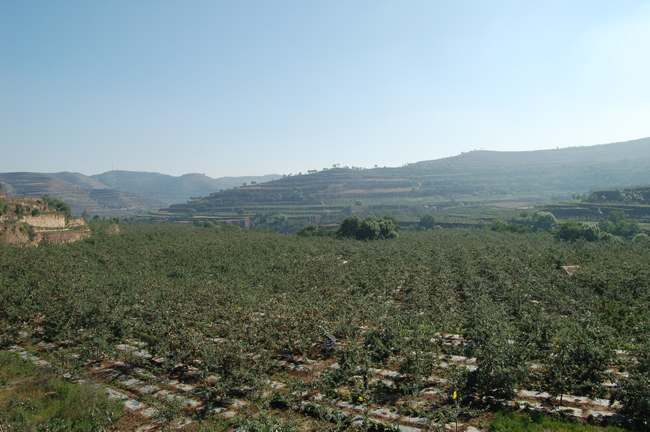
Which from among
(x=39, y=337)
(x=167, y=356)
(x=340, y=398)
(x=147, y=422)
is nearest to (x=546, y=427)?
(x=340, y=398)

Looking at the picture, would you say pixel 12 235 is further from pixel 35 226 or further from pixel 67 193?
pixel 67 193

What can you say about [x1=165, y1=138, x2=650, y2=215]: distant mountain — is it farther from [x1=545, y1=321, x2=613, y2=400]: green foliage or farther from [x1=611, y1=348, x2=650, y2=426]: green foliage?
[x1=611, y1=348, x2=650, y2=426]: green foliage

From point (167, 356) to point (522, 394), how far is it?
9651 mm

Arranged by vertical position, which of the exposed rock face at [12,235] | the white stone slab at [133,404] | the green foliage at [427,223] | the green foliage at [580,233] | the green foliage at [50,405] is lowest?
the green foliage at [427,223]

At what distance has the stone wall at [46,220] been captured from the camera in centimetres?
3027

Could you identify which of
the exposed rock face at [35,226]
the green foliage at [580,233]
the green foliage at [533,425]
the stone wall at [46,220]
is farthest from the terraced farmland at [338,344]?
the green foliage at [580,233]

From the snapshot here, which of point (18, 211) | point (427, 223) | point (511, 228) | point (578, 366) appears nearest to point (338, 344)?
point (578, 366)

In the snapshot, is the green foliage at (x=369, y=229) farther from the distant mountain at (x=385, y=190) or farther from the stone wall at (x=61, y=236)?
the distant mountain at (x=385, y=190)

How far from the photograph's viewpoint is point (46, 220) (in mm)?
31609

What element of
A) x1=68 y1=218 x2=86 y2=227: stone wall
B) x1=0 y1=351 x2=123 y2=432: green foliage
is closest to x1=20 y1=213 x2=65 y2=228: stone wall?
x1=68 y1=218 x2=86 y2=227: stone wall

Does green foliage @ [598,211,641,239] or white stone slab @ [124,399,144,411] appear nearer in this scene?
white stone slab @ [124,399,144,411]

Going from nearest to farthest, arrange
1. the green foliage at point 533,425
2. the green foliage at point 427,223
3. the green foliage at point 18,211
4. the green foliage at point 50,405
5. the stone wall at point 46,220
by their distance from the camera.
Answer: the green foliage at point 533,425 < the green foliage at point 50,405 < the green foliage at point 18,211 < the stone wall at point 46,220 < the green foliage at point 427,223

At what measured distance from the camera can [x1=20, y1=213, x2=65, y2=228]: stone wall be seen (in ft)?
99.3

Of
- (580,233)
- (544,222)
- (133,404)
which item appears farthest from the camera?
(544,222)
